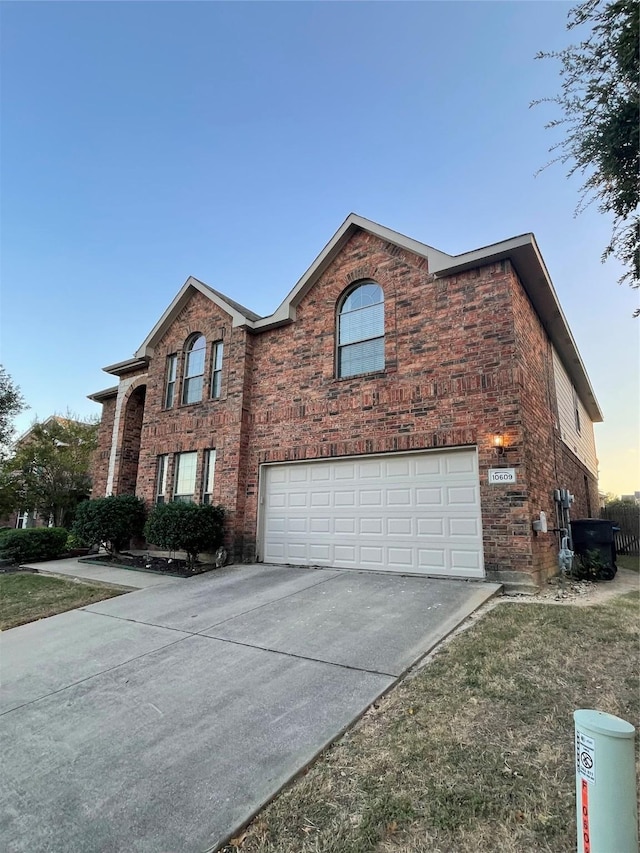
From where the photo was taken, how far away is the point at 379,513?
8.44 metres

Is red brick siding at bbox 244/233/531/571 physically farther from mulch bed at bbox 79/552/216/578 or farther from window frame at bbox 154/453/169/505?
window frame at bbox 154/453/169/505

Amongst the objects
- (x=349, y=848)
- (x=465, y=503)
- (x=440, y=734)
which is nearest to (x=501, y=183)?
(x=465, y=503)

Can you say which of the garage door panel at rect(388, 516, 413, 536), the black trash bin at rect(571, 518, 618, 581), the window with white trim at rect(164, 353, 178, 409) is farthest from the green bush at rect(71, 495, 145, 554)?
the black trash bin at rect(571, 518, 618, 581)

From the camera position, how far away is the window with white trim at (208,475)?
10969mm

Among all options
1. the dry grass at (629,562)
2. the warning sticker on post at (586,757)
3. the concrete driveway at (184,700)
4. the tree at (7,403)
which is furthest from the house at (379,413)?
the tree at (7,403)

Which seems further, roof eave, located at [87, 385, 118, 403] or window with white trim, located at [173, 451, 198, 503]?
roof eave, located at [87, 385, 118, 403]

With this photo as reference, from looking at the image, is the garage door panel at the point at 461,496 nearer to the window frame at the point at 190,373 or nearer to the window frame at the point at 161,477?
the window frame at the point at 190,373

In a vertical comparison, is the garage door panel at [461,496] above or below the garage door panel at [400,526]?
above

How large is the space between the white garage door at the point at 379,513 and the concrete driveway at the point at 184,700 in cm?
99

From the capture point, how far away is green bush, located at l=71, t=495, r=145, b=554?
10812 mm

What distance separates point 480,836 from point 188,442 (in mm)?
10521

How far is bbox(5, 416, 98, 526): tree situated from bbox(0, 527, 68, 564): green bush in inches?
346

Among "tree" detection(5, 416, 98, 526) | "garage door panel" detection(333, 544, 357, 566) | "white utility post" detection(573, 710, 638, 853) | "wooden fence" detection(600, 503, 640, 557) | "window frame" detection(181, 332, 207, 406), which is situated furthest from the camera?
"tree" detection(5, 416, 98, 526)

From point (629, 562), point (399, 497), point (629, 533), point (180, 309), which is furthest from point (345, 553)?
point (629, 533)
